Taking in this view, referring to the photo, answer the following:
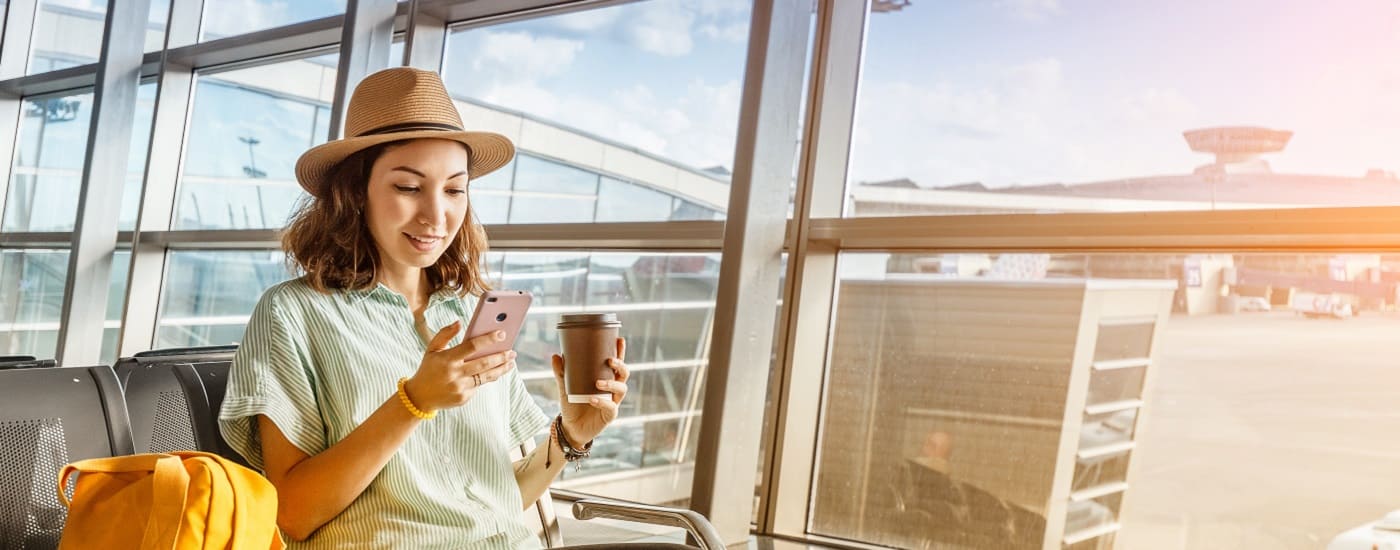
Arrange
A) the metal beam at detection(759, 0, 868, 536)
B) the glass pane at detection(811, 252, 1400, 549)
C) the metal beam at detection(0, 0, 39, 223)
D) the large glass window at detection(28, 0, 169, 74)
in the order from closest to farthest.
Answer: the glass pane at detection(811, 252, 1400, 549)
the metal beam at detection(759, 0, 868, 536)
the large glass window at detection(28, 0, 169, 74)
the metal beam at detection(0, 0, 39, 223)

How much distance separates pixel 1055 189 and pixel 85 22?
20.4 feet

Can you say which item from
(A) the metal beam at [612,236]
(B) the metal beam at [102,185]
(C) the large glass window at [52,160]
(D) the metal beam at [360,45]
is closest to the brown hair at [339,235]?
(A) the metal beam at [612,236]

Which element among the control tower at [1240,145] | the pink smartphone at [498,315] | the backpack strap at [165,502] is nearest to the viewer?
the backpack strap at [165,502]

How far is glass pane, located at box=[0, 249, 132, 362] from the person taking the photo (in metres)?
6.54

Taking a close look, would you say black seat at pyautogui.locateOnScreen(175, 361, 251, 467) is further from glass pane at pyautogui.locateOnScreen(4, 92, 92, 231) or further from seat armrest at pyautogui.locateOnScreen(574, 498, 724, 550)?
glass pane at pyautogui.locateOnScreen(4, 92, 92, 231)

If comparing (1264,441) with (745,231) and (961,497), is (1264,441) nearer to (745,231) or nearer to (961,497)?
(961,497)

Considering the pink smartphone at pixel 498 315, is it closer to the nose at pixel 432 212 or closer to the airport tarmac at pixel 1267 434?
the nose at pixel 432 212

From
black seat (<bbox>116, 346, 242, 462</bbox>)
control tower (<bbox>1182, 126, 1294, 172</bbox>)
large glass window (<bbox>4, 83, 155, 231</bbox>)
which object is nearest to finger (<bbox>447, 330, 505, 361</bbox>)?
black seat (<bbox>116, 346, 242, 462</bbox>)

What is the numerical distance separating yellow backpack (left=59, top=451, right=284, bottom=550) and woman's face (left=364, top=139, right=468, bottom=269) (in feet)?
1.36

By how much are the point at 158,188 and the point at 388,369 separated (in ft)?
16.5

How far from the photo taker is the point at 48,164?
691 centimetres

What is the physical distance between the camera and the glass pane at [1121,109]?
251 cm

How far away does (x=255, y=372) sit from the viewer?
4.54 ft

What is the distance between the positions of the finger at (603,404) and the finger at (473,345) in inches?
8.6
